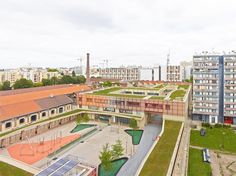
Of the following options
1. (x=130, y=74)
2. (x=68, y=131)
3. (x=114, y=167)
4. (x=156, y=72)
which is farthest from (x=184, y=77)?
(x=114, y=167)

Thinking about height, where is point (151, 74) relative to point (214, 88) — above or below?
above

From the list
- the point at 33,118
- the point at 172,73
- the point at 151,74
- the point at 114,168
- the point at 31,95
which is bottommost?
the point at 114,168

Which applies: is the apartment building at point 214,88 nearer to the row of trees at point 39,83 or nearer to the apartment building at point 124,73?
the row of trees at point 39,83

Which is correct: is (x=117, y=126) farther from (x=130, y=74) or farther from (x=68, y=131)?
(x=130, y=74)

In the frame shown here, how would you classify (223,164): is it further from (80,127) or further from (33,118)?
(33,118)

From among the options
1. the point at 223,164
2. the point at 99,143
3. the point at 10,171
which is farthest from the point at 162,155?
the point at 10,171

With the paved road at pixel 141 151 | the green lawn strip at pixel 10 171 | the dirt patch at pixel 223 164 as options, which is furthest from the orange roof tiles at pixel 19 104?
the dirt patch at pixel 223 164

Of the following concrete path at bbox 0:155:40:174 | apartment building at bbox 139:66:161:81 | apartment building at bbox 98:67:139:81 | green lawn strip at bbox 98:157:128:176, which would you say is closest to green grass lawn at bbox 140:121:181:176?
green lawn strip at bbox 98:157:128:176

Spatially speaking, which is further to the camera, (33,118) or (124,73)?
(124,73)
